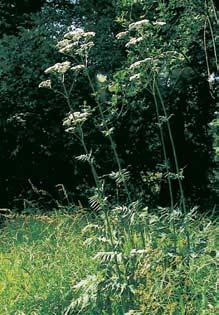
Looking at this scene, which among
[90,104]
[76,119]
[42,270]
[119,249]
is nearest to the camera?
[76,119]

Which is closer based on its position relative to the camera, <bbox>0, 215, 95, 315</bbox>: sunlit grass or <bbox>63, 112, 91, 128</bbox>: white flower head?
<bbox>63, 112, 91, 128</bbox>: white flower head

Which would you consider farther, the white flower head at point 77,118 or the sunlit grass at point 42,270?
the sunlit grass at point 42,270

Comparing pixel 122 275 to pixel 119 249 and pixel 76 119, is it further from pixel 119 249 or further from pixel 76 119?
pixel 76 119

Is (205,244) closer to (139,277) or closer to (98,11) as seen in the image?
(139,277)

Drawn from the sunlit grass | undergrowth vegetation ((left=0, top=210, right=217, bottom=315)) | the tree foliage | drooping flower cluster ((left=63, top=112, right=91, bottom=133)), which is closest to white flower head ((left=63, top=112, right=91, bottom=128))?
drooping flower cluster ((left=63, top=112, right=91, bottom=133))

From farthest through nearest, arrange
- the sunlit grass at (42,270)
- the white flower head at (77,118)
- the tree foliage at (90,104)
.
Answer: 1. the tree foliage at (90,104)
2. the sunlit grass at (42,270)
3. the white flower head at (77,118)

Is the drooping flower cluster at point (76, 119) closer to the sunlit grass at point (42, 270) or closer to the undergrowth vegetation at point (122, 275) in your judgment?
the undergrowth vegetation at point (122, 275)

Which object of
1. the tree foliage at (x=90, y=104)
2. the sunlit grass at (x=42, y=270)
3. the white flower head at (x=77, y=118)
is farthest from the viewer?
the tree foliage at (x=90, y=104)

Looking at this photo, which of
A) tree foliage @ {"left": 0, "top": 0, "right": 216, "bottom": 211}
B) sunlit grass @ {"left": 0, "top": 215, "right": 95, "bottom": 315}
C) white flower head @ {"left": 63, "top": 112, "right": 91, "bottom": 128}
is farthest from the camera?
tree foliage @ {"left": 0, "top": 0, "right": 216, "bottom": 211}

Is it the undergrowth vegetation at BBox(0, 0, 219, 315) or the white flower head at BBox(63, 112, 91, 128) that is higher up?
the white flower head at BBox(63, 112, 91, 128)

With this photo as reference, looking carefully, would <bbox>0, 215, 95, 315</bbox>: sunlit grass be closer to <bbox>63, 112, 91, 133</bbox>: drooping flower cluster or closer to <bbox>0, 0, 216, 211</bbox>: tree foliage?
<bbox>63, 112, 91, 133</bbox>: drooping flower cluster

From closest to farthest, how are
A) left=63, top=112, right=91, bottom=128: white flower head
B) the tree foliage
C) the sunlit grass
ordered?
left=63, top=112, right=91, bottom=128: white flower head < the sunlit grass < the tree foliage

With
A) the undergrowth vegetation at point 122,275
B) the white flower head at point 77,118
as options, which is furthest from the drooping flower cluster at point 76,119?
the undergrowth vegetation at point 122,275

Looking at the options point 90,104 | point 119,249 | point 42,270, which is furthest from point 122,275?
point 90,104
